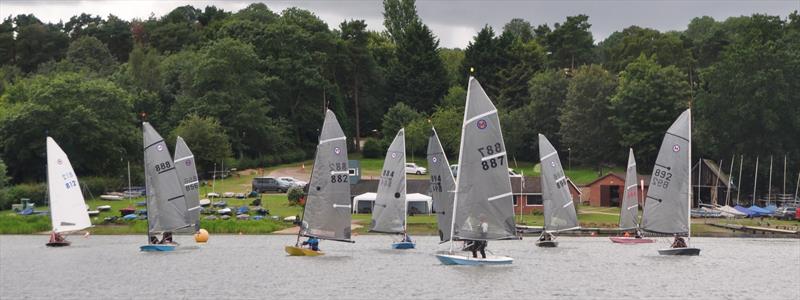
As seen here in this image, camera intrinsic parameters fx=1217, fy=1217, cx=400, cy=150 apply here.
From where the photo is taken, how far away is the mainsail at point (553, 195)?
7244cm

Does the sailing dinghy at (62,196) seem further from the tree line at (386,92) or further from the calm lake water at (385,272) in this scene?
the tree line at (386,92)

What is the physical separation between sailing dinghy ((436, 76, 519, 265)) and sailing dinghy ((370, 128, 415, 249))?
1598 cm

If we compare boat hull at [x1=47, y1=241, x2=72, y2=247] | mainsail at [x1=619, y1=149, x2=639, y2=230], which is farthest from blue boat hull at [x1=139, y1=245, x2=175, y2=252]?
mainsail at [x1=619, y1=149, x2=639, y2=230]

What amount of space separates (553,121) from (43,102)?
187 feet

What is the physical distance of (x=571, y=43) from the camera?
166 m

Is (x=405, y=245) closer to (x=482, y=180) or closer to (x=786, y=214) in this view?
(x=482, y=180)

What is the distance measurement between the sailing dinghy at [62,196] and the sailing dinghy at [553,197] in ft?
90.9

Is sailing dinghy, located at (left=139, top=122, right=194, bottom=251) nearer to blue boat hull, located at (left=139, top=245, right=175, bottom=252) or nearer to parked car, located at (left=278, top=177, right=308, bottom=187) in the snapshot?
blue boat hull, located at (left=139, top=245, right=175, bottom=252)

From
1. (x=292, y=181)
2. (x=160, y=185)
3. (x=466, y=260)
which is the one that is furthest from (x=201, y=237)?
(x=292, y=181)

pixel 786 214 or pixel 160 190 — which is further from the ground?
pixel 160 190

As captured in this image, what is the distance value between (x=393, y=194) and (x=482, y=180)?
57.4 ft

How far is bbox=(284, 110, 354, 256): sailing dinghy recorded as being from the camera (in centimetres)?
6066

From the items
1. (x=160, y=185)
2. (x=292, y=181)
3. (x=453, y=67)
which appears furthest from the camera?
(x=453, y=67)

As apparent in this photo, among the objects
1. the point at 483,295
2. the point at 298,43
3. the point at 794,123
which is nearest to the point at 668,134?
the point at 483,295
